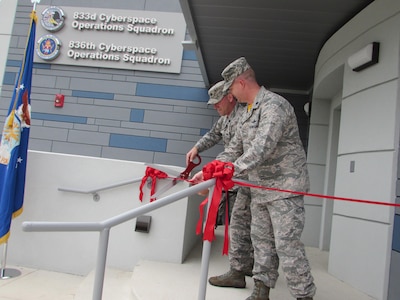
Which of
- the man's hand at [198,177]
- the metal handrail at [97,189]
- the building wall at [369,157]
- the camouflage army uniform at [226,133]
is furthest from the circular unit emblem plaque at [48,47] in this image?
the man's hand at [198,177]

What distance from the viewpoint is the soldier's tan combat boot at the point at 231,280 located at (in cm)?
224

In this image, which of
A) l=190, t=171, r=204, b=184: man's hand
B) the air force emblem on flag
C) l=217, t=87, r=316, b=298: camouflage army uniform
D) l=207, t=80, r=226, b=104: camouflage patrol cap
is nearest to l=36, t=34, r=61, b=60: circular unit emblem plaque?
the air force emblem on flag

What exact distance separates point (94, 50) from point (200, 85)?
1.93 meters

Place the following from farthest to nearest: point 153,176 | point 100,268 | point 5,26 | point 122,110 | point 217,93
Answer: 1. point 5,26
2. point 122,110
3. point 153,176
4. point 217,93
5. point 100,268

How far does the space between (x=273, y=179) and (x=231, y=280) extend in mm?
785

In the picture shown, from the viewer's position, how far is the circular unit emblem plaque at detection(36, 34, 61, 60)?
5816mm

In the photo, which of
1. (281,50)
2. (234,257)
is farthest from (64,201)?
(281,50)

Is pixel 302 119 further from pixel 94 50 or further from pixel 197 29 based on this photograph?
pixel 94 50

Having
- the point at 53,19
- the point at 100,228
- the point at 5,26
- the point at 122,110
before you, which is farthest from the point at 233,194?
the point at 5,26

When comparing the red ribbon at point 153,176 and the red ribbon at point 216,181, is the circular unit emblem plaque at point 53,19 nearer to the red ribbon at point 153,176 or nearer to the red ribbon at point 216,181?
the red ribbon at point 153,176

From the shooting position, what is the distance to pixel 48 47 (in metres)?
5.85

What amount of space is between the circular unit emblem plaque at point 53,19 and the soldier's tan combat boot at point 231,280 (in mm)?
5305

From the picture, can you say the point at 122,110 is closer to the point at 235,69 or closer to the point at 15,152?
the point at 15,152

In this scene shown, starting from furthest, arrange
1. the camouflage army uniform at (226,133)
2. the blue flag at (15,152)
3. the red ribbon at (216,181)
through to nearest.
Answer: the blue flag at (15,152)
the camouflage army uniform at (226,133)
the red ribbon at (216,181)
